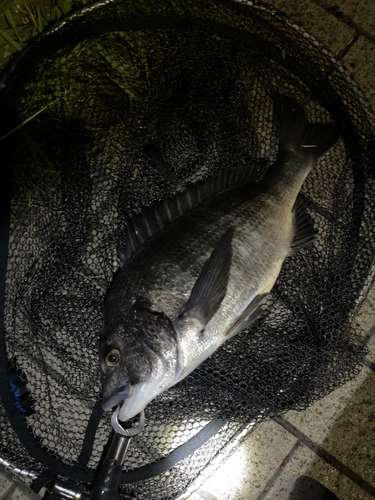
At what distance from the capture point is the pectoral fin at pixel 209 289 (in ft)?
5.51

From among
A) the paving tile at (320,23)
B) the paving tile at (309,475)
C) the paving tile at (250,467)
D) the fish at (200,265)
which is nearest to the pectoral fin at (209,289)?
the fish at (200,265)

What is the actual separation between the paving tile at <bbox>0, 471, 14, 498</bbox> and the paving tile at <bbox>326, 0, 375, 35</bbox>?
4061mm

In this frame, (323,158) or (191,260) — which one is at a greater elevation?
(323,158)

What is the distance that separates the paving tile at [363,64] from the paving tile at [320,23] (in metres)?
0.09

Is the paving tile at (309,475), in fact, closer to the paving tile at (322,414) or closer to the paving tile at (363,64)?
the paving tile at (322,414)

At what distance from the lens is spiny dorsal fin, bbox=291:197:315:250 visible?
2135 mm

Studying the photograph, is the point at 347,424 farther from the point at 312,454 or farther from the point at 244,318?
the point at 244,318

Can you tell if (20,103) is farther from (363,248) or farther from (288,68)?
(363,248)

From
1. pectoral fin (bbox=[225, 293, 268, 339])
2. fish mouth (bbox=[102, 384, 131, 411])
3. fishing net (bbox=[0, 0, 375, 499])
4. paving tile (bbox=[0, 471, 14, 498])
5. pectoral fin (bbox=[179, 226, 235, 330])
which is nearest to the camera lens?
fish mouth (bbox=[102, 384, 131, 411])

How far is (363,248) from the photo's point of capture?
226 centimetres

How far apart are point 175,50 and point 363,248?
178 centimetres

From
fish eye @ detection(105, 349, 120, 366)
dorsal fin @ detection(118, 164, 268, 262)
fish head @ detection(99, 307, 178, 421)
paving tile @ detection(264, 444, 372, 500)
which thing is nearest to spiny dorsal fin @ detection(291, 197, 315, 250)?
dorsal fin @ detection(118, 164, 268, 262)

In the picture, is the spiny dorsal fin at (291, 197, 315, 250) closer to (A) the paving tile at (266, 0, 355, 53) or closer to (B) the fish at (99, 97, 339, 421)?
(B) the fish at (99, 97, 339, 421)

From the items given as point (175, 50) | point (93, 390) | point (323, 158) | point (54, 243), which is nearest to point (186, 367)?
point (93, 390)
